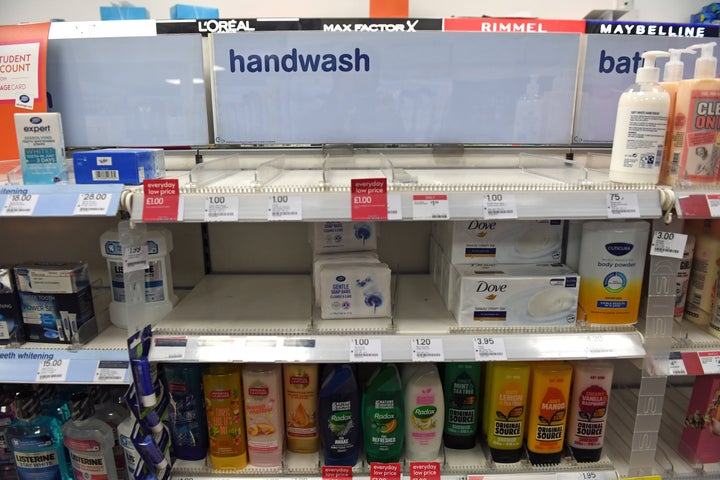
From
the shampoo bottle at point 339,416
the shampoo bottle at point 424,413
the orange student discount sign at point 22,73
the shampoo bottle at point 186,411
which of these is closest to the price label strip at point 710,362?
the shampoo bottle at point 424,413

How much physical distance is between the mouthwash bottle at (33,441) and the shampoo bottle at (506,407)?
1247 millimetres

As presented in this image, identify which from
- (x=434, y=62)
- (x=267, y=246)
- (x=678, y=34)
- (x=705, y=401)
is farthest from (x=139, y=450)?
(x=678, y=34)

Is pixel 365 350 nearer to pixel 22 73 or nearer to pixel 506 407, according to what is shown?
pixel 506 407

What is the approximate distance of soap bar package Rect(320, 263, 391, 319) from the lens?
1.27m

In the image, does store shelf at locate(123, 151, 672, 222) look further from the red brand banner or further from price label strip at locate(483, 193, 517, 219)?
the red brand banner

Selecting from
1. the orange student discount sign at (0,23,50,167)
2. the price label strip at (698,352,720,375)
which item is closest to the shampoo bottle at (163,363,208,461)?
the orange student discount sign at (0,23,50,167)

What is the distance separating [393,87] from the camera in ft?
4.77

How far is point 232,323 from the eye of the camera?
130cm

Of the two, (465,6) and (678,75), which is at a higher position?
(465,6)

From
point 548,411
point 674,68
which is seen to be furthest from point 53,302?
point 674,68

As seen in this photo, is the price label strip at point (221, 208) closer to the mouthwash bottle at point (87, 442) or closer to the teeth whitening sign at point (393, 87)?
the teeth whitening sign at point (393, 87)

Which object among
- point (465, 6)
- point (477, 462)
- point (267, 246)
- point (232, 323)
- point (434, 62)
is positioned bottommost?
point (477, 462)

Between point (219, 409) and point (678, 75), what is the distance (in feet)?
4.90

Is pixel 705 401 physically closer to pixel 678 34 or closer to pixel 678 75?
pixel 678 75
